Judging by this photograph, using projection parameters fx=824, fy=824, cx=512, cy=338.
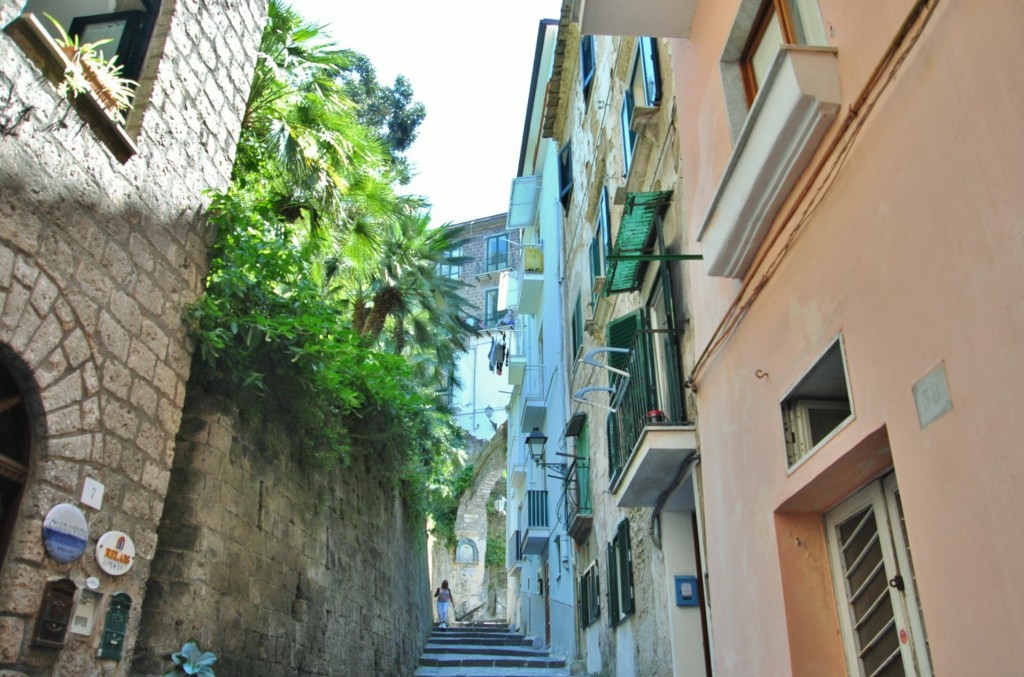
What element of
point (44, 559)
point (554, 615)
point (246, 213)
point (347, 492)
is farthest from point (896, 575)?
point (554, 615)

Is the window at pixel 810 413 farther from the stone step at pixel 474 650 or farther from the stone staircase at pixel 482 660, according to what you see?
the stone step at pixel 474 650

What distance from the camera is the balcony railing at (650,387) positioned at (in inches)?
270

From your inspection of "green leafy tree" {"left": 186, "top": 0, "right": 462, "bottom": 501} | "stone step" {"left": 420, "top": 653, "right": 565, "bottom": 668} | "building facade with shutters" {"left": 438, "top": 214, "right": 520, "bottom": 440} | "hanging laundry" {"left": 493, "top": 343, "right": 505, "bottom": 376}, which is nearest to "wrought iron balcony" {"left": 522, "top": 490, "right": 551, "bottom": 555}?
"green leafy tree" {"left": 186, "top": 0, "right": 462, "bottom": 501}

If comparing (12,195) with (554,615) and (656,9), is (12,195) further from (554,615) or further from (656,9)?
(554,615)

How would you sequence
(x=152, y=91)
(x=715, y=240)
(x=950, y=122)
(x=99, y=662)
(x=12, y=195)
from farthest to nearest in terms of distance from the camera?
(x=152, y=91) < (x=715, y=240) < (x=99, y=662) < (x=12, y=195) < (x=950, y=122)

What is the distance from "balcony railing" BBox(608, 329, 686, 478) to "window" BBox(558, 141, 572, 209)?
814 cm

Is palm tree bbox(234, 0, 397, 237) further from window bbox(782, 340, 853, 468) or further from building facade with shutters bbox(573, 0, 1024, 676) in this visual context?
window bbox(782, 340, 853, 468)

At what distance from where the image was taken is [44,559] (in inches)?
166

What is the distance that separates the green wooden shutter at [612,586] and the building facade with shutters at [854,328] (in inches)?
141

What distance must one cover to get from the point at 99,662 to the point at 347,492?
221 inches

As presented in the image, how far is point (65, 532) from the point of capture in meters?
4.34

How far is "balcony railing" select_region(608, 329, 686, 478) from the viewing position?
22.5ft

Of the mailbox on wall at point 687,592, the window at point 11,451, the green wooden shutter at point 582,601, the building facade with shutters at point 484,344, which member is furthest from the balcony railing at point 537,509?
the building facade with shutters at point 484,344

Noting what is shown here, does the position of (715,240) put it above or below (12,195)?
above
